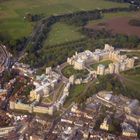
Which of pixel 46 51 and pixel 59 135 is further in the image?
pixel 46 51

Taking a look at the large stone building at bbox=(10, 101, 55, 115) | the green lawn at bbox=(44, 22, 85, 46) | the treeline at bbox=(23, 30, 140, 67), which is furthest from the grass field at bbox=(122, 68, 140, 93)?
the green lawn at bbox=(44, 22, 85, 46)

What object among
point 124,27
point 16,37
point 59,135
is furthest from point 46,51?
point 59,135

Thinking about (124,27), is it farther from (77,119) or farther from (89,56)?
(77,119)

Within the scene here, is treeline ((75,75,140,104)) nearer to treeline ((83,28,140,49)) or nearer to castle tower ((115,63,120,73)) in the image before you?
castle tower ((115,63,120,73))

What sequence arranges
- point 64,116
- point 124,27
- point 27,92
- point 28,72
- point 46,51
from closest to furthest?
1. point 64,116
2. point 27,92
3. point 28,72
4. point 46,51
5. point 124,27

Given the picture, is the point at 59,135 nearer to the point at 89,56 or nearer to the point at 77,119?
the point at 77,119

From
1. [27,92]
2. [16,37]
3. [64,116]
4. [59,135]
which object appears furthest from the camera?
[16,37]
